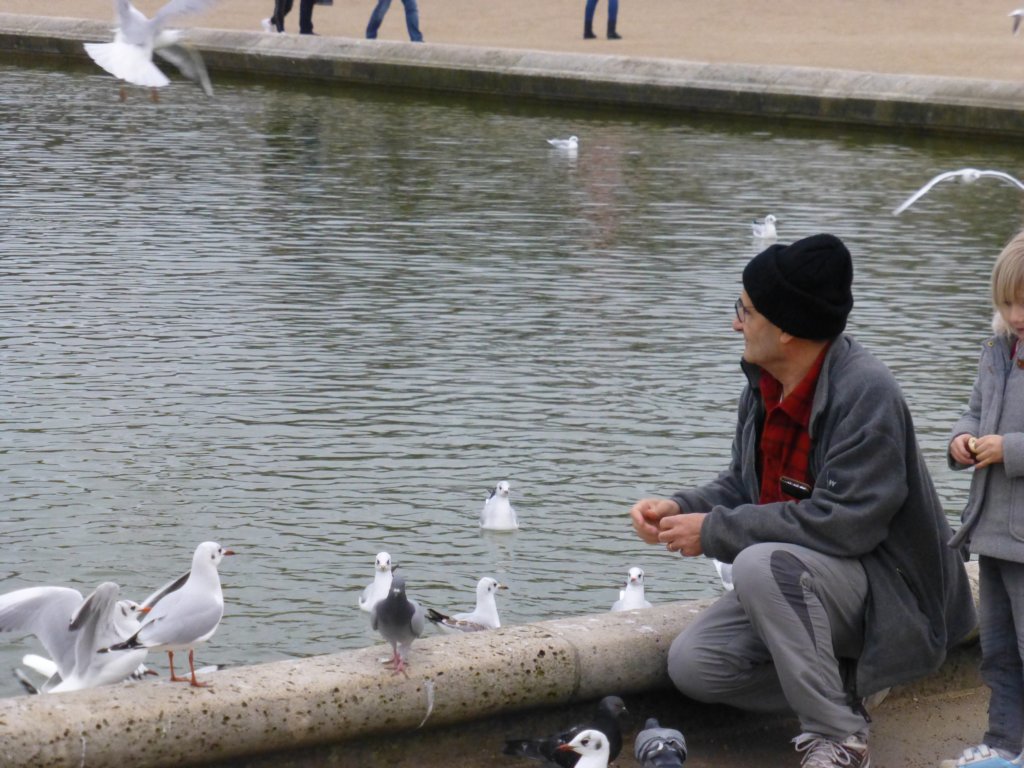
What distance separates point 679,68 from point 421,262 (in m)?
8.56

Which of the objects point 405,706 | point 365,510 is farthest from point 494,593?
point 405,706

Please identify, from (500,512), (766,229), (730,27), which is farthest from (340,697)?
(730,27)

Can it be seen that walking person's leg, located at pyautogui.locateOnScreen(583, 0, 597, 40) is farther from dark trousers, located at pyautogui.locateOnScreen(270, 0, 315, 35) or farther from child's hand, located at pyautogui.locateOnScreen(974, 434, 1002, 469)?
child's hand, located at pyautogui.locateOnScreen(974, 434, 1002, 469)

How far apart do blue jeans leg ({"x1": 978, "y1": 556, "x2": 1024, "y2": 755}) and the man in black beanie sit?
0.08 meters

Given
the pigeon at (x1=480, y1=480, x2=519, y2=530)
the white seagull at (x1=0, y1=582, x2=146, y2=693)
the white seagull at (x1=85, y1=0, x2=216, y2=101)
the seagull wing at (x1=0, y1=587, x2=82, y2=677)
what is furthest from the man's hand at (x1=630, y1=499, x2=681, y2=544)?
the white seagull at (x1=85, y1=0, x2=216, y2=101)

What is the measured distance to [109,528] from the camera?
247 inches

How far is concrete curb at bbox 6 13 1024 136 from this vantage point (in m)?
17.3

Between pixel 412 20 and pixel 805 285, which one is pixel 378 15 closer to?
pixel 412 20

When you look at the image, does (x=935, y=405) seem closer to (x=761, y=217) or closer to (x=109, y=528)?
(x=109, y=528)

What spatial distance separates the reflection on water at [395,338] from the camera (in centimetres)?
620

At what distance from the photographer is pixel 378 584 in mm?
5324

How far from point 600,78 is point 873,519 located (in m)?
16.1

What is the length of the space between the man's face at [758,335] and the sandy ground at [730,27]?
1640cm

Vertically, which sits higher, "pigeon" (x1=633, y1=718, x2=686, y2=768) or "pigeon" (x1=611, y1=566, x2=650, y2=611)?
"pigeon" (x1=633, y1=718, x2=686, y2=768)
